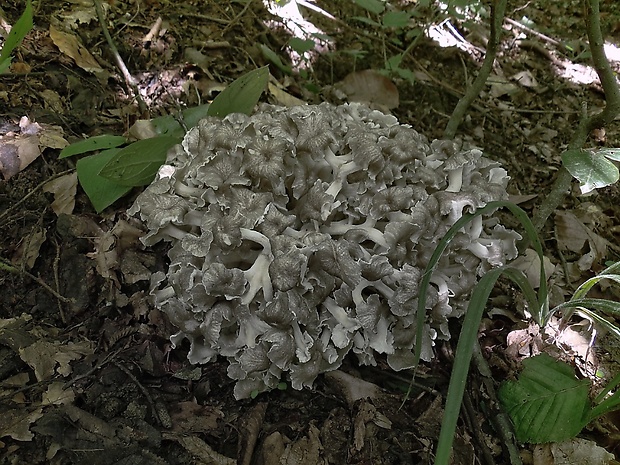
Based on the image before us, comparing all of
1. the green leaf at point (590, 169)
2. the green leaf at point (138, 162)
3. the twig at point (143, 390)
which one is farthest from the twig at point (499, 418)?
the green leaf at point (138, 162)

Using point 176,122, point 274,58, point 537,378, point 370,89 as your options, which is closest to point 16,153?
point 176,122

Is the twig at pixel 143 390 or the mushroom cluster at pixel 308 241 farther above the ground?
the mushroom cluster at pixel 308 241

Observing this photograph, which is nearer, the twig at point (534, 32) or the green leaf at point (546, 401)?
the green leaf at point (546, 401)

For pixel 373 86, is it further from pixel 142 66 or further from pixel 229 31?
pixel 142 66

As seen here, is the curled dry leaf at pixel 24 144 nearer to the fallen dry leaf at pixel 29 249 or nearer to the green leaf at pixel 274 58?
the fallen dry leaf at pixel 29 249

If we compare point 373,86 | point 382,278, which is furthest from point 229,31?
point 382,278

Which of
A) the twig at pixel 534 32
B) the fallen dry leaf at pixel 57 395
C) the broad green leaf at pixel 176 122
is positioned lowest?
the fallen dry leaf at pixel 57 395

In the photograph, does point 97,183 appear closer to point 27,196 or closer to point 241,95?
point 27,196
